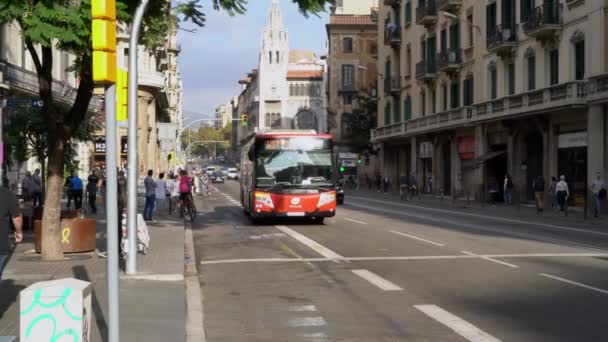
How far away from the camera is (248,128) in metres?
164

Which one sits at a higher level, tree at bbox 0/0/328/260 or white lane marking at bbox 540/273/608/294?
Answer: tree at bbox 0/0/328/260

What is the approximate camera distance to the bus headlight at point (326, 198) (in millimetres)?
25422

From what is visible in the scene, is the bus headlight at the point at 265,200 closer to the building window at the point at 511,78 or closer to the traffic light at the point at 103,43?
the traffic light at the point at 103,43

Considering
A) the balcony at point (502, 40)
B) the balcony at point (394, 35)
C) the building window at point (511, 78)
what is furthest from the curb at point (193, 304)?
the balcony at point (394, 35)

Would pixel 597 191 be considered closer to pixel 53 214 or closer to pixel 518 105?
pixel 518 105

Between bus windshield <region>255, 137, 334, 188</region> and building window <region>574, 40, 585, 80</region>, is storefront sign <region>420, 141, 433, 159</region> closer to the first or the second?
building window <region>574, 40, 585, 80</region>

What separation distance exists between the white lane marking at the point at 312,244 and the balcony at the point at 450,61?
28168mm

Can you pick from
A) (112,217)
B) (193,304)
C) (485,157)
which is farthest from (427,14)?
(112,217)

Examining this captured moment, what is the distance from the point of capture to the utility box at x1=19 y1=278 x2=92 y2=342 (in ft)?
19.7

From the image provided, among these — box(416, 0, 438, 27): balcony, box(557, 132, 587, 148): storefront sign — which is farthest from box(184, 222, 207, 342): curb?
box(416, 0, 438, 27): balcony

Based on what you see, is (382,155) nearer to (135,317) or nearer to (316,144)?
(316,144)

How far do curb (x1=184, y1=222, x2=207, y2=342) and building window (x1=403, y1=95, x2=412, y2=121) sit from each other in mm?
44766

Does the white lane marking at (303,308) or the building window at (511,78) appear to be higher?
the building window at (511,78)

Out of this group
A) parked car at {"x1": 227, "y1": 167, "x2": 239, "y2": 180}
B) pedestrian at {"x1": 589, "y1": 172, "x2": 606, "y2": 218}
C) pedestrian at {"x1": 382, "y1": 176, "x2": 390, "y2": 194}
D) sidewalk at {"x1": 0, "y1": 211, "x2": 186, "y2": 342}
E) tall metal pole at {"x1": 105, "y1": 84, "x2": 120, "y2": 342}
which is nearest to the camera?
tall metal pole at {"x1": 105, "y1": 84, "x2": 120, "y2": 342}
